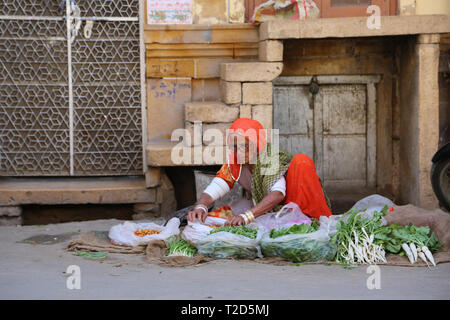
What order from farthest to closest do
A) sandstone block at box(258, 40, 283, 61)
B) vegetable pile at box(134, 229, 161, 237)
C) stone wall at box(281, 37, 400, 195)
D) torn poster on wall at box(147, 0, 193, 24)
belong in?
stone wall at box(281, 37, 400, 195)
torn poster on wall at box(147, 0, 193, 24)
sandstone block at box(258, 40, 283, 61)
vegetable pile at box(134, 229, 161, 237)

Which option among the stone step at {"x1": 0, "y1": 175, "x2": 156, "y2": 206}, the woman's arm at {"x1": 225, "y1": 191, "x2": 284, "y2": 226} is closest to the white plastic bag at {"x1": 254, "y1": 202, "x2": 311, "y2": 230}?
the woman's arm at {"x1": 225, "y1": 191, "x2": 284, "y2": 226}

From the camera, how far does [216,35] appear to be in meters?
6.79

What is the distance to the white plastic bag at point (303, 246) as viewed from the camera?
4.72m

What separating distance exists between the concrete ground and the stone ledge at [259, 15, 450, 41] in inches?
102

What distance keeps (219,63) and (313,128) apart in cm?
144

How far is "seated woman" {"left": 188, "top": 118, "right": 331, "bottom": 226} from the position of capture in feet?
17.5

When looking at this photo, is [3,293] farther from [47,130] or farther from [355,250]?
[47,130]

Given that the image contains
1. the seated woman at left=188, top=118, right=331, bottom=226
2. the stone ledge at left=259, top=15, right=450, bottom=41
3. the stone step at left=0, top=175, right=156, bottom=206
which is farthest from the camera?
the stone step at left=0, top=175, right=156, bottom=206

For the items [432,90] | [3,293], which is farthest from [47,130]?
[432,90]

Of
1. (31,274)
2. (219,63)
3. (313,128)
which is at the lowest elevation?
(31,274)

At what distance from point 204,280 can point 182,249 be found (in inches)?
28.1

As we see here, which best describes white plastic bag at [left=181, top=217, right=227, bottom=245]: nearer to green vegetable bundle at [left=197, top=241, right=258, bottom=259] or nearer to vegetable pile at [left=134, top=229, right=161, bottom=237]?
green vegetable bundle at [left=197, top=241, right=258, bottom=259]

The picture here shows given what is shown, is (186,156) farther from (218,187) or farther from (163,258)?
(163,258)

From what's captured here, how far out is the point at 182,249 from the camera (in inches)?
196
